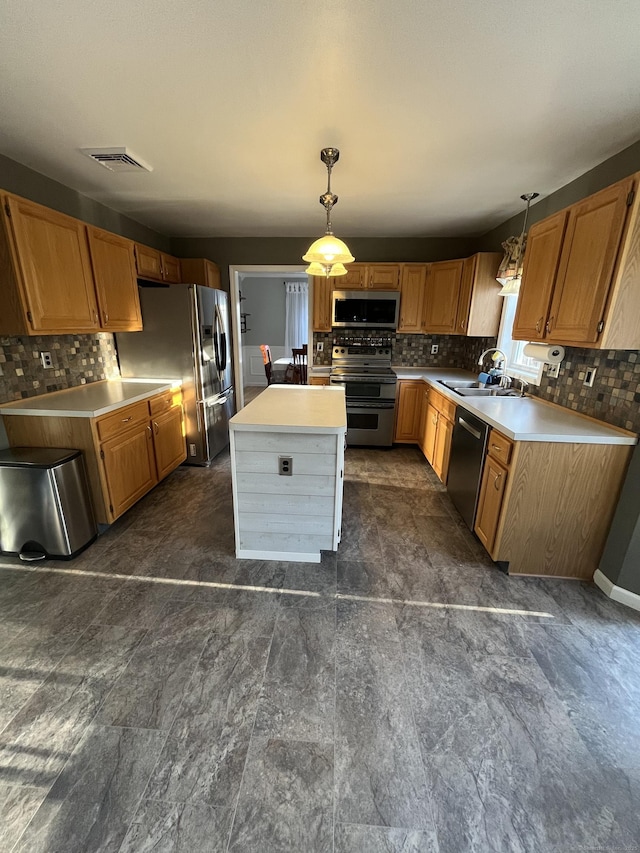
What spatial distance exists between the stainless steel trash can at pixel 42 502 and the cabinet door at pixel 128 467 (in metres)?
0.17

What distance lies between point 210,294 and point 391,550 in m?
2.92

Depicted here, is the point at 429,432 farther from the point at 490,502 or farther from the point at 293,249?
the point at 293,249

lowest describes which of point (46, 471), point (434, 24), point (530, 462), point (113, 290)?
point (46, 471)

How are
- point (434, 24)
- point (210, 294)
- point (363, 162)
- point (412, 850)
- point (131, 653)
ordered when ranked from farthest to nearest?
1. point (210, 294)
2. point (363, 162)
3. point (131, 653)
4. point (434, 24)
5. point (412, 850)

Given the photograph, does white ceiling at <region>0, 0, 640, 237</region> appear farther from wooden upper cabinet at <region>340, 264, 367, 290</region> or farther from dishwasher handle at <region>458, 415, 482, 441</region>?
dishwasher handle at <region>458, 415, 482, 441</region>

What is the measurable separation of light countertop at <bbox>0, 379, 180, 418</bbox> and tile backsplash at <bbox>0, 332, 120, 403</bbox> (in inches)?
2.7

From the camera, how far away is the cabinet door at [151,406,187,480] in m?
2.98

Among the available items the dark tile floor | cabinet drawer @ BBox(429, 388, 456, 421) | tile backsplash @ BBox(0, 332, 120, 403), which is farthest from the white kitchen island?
tile backsplash @ BBox(0, 332, 120, 403)

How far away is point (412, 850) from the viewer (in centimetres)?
97

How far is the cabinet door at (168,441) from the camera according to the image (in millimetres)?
2982

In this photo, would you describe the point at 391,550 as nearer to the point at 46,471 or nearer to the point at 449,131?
the point at 46,471

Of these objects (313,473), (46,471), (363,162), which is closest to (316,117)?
(363,162)

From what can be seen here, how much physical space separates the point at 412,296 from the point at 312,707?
397 cm

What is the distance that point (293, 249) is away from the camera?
167 inches
